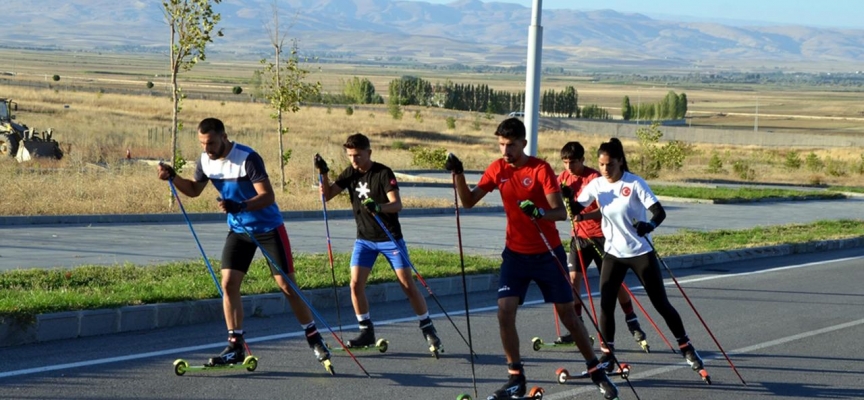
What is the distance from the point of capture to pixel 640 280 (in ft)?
28.8

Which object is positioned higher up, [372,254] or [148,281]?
[372,254]

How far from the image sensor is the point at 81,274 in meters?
11.7

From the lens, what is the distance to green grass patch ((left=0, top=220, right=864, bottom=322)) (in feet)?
32.4

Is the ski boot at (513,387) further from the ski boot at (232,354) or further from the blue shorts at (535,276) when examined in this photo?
the ski boot at (232,354)

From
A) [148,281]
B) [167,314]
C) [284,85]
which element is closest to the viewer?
[167,314]

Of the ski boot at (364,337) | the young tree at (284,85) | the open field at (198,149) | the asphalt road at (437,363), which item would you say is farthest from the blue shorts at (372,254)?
the young tree at (284,85)

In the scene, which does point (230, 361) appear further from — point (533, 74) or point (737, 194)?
point (737, 194)

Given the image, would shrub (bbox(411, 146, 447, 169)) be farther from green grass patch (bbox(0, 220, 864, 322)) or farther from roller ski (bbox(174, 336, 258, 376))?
roller ski (bbox(174, 336, 258, 376))

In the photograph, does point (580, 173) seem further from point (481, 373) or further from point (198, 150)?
point (198, 150)

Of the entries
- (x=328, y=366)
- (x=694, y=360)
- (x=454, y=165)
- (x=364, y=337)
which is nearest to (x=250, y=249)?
(x=328, y=366)

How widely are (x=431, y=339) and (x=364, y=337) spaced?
1.85 ft

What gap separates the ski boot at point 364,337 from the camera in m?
9.48

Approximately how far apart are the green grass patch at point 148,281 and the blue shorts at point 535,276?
13.1ft

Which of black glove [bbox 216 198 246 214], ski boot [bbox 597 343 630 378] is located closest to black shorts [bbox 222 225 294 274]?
black glove [bbox 216 198 246 214]
